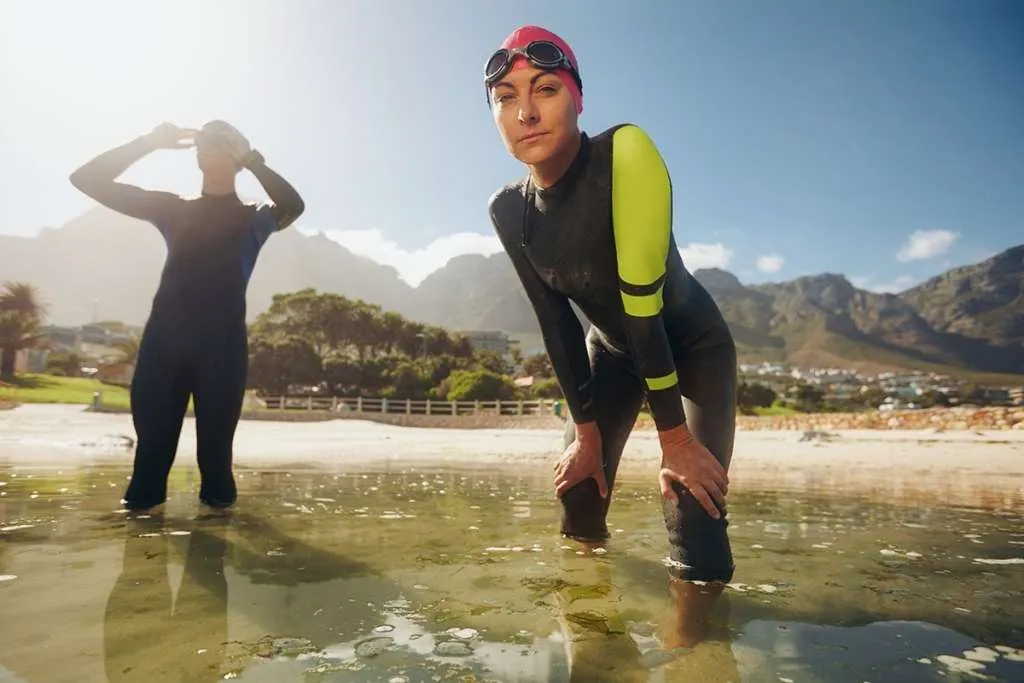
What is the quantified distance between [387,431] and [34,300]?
93.1 feet

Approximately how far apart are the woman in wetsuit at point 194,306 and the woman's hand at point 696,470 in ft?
10.2

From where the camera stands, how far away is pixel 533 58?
2391mm

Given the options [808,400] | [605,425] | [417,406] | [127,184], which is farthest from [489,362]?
[605,425]

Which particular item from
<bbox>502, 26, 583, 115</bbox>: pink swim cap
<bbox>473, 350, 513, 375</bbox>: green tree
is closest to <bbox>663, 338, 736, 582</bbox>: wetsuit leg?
<bbox>502, 26, 583, 115</bbox>: pink swim cap

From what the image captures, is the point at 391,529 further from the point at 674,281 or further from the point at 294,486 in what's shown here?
the point at 294,486

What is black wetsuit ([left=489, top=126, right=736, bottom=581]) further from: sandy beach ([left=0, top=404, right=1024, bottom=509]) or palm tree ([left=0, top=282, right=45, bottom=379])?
palm tree ([left=0, top=282, right=45, bottom=379])

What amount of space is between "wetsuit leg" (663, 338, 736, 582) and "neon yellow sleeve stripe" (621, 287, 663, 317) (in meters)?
0.58

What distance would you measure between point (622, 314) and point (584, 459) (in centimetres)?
77

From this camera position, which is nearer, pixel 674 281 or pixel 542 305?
pixel 674 281

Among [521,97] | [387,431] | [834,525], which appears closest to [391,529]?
[521,97]

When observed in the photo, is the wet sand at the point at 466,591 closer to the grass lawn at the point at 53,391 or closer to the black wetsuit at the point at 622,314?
the black wetsuit at the point at 622,314

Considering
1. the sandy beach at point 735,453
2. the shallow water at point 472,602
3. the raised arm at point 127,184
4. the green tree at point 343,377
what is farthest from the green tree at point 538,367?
the shallow water at point 472,602

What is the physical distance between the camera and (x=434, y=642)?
169 centimetres

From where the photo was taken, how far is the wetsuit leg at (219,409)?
4074 mm
